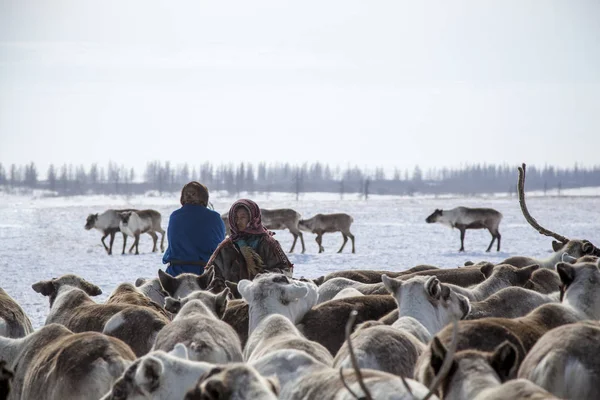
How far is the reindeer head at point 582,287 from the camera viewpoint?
4.66 metres

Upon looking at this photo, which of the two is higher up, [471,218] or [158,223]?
[471,218]

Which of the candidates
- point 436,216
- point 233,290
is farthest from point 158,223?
point 233,290

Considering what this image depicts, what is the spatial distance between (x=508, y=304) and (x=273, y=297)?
5.20 feet

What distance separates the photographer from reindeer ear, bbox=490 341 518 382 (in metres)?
2.86

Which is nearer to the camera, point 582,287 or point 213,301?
point 582,287

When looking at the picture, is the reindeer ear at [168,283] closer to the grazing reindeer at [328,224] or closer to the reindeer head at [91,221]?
the grazing reindeer at [328,224]

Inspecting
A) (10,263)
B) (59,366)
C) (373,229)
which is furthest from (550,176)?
(59,366)

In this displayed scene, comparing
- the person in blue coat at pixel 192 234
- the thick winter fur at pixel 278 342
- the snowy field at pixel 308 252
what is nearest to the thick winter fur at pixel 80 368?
the thick winter fur at pixel 278 342

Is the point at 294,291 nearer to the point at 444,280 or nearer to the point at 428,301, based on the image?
the point at 428,301

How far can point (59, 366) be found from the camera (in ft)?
12.6

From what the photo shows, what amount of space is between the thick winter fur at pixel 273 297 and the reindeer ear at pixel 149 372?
199 cm

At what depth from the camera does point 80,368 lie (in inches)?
147

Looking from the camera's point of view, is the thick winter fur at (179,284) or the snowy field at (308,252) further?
the snowy field at (308,252)

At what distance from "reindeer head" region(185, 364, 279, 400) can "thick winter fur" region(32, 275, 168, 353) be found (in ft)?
7.35
